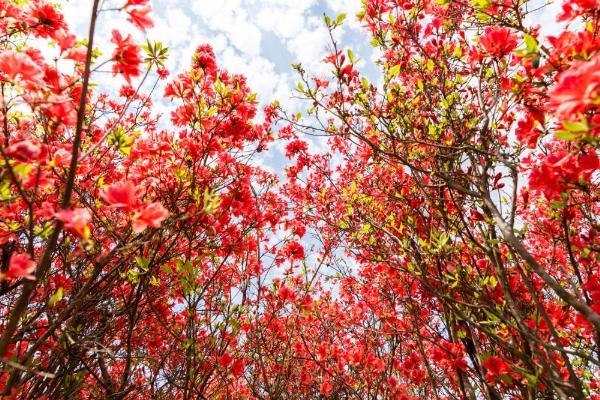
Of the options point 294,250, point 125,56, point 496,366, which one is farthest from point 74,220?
point 294,250

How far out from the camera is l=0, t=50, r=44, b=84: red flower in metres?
1.66

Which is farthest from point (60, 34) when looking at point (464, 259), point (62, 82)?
point (464, 259)

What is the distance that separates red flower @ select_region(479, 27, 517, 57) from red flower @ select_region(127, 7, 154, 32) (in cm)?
214

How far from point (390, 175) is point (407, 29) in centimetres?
199

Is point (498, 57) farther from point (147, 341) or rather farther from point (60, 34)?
point (147, 341)

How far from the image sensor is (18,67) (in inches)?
65.7

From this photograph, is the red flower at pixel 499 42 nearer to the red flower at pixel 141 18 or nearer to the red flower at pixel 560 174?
the red flower at pixel 560 174

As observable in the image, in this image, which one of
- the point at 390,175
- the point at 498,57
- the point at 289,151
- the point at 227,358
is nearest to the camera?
the point at 498,57

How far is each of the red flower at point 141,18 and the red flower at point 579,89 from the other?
178 cm

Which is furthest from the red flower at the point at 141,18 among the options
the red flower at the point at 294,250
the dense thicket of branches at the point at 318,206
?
the red flower at the point at 294,250

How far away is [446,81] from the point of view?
350 centimetres

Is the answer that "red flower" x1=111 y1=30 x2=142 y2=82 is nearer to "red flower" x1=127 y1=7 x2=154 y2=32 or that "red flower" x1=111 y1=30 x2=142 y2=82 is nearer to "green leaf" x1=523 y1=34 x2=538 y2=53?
"red flower" x1=127 y1=7 x2=154 y2=32

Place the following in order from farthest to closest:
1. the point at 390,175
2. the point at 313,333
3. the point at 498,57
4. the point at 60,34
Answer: the point at 313,333 < the point at 390,175 < the point at 498,57 < the point at 60,34

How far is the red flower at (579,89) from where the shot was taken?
3.67ft
